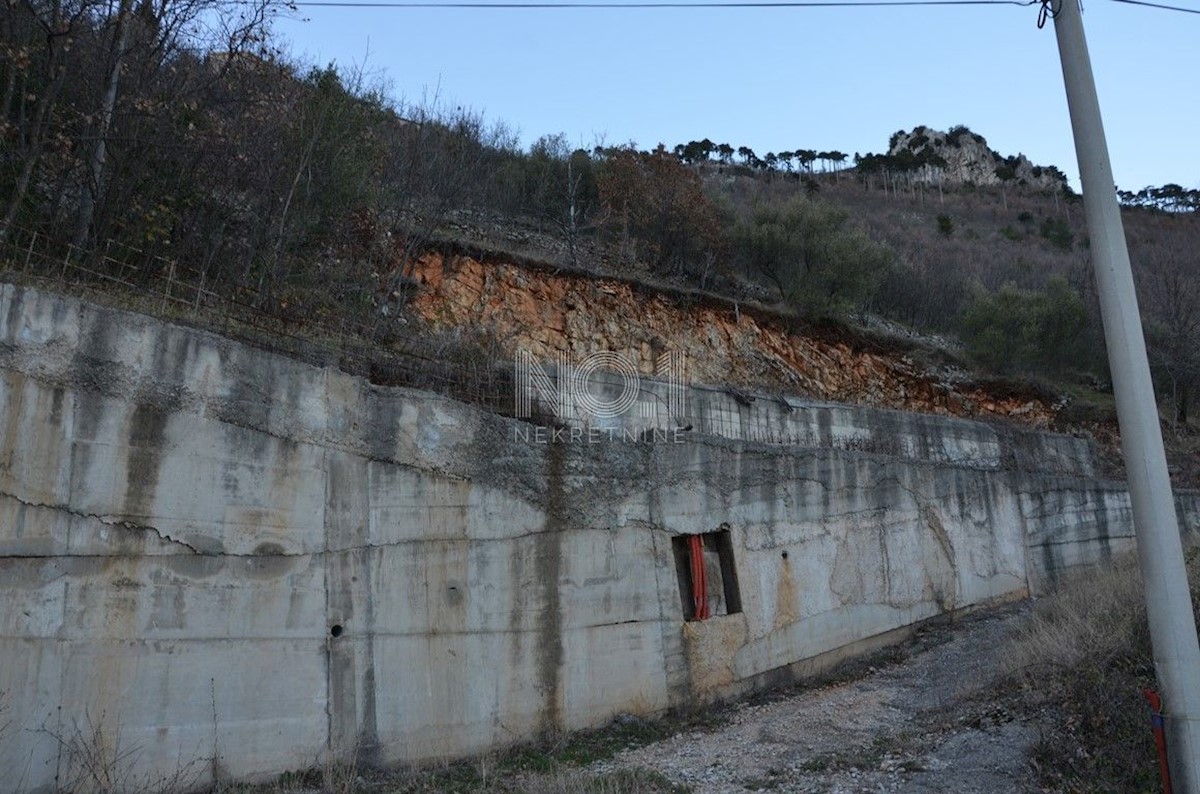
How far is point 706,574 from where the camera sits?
10.9 m

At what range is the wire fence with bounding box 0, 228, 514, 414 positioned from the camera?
8438mm

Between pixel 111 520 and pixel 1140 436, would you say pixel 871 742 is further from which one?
pixel 111 520

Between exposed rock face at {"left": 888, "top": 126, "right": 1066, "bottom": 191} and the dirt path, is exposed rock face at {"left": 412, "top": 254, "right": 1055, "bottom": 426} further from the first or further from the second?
exposed rock face at {"left": 888, "top": 126, "right": 1066, "bottom": 191}

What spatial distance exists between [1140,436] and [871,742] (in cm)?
429

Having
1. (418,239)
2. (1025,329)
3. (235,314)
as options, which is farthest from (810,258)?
(235,314)

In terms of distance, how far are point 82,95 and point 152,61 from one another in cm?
96

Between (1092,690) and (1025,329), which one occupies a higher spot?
(1025,329)

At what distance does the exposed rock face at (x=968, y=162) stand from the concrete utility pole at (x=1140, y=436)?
68598 millimetres

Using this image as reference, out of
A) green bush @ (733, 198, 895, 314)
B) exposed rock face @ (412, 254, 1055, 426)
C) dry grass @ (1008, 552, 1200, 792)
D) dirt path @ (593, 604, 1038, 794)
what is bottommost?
dirt path @ (593, 604, 1038, 794)

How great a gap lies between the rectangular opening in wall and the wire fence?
2678 millimetres

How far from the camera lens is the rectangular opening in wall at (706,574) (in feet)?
35.1

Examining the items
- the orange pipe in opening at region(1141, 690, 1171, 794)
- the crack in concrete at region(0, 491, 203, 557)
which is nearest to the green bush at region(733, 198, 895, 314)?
the orange pipe in opening at region(1141, 690, 1171, 794)

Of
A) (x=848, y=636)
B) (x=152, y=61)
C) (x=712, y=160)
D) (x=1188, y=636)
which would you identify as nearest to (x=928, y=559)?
(x=848, y=636)

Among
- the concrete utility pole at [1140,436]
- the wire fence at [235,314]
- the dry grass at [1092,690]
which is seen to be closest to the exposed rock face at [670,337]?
the wire fence at [235,314]
